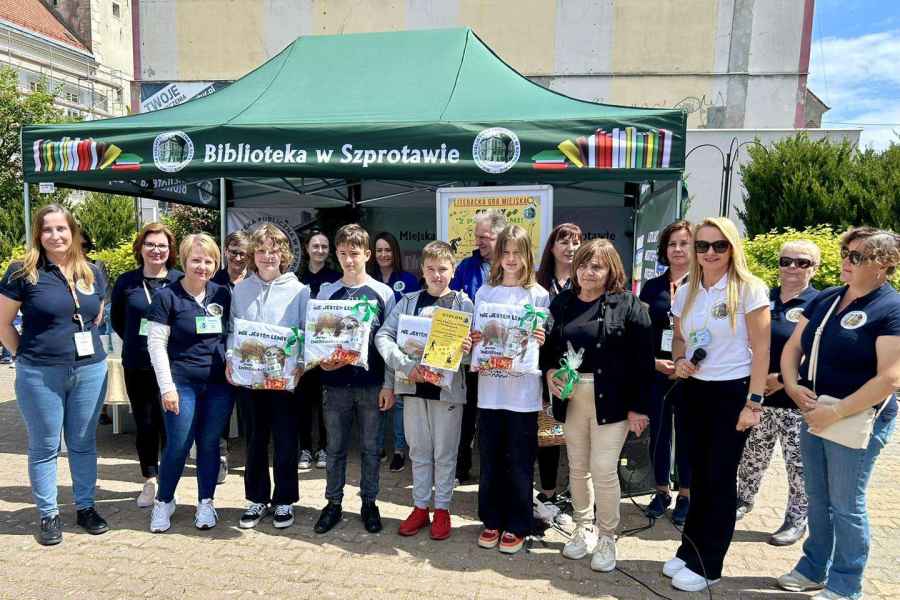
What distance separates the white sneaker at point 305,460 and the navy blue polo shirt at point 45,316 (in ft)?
6.16

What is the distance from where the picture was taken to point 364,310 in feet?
10.7

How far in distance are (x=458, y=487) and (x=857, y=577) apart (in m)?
2.43

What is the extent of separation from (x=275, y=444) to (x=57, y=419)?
46.7 inches

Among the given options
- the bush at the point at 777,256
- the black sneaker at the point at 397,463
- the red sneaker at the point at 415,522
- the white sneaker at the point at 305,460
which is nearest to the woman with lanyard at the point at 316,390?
the white sneaker at the point at 305,460

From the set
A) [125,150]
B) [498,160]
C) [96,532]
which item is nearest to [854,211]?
[498,160]

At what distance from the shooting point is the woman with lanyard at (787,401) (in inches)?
133

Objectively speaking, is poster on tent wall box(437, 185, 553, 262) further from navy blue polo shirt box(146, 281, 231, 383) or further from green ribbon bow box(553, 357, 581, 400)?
navy blue polo shirt box(146, 281, 231, 383)

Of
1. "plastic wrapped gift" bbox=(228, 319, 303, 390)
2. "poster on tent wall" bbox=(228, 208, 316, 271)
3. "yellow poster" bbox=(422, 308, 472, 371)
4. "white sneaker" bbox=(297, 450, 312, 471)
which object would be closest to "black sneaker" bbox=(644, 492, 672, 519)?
"yellow poster" bbox=(422, 308, 472, 371)

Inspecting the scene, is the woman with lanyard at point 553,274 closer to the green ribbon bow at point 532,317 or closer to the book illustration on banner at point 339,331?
the green ribbon bow at point 532,317

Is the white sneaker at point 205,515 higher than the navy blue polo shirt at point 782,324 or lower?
lower

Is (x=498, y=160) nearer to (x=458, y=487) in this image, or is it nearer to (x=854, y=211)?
(x=458, y=487)

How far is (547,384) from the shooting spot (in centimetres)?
322

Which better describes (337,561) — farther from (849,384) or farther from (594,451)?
(849,384)

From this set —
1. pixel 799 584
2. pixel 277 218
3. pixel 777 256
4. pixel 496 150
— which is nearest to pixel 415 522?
pixel 799 584
